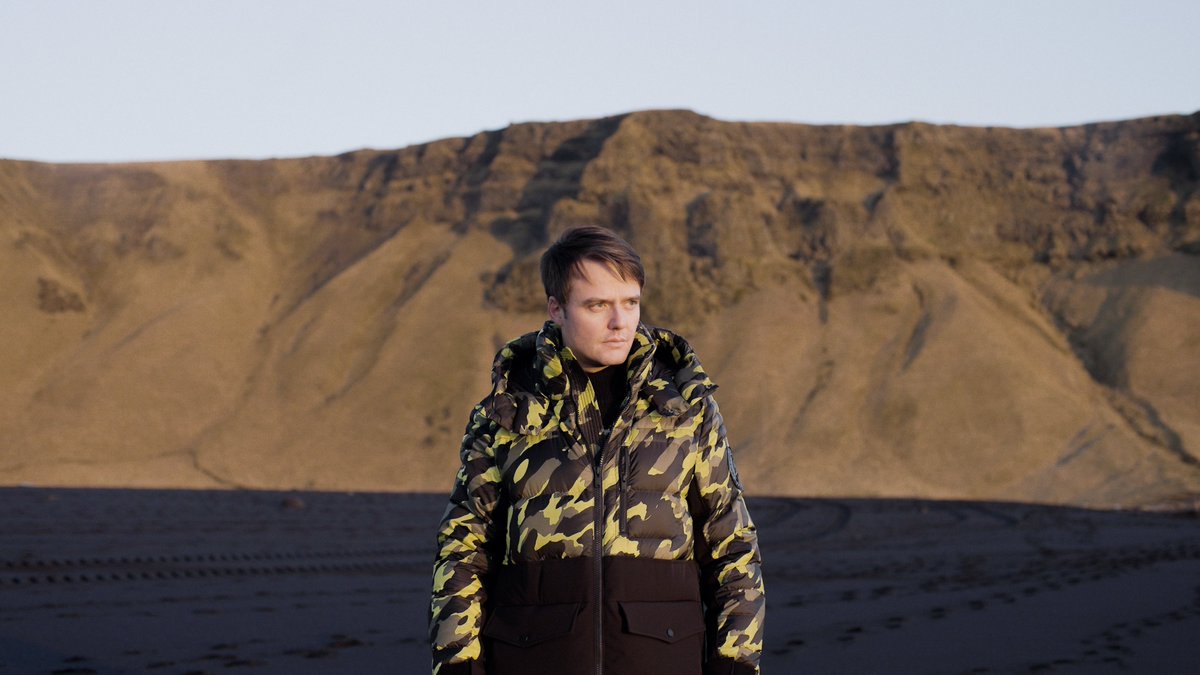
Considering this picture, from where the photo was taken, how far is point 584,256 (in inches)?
149

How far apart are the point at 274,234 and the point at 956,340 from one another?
1455 inches

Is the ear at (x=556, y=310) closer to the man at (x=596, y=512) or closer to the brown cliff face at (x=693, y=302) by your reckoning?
the man at (x=596, y=512)

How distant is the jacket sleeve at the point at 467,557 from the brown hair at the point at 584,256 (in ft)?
1.33

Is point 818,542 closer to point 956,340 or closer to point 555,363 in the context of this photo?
point 555,363

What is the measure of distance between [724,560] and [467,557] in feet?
2.20

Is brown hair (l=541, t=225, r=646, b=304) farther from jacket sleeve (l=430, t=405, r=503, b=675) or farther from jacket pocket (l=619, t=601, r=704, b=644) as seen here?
jacket pocket (l=619, t=601, r=704, b=644)

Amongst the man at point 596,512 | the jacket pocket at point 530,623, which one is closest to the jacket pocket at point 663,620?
the man at point 596,512

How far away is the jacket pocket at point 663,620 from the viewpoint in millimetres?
3471

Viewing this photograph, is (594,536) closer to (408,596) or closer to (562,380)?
(562,380)

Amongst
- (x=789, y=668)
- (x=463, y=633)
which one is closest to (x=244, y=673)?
(x=789, y=668)

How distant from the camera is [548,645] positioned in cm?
350

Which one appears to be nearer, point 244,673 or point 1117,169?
point 244,673

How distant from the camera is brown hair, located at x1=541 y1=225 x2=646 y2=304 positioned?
3.77 metres

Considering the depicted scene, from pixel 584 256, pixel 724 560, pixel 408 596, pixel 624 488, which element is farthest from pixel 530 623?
pixel 408 596
